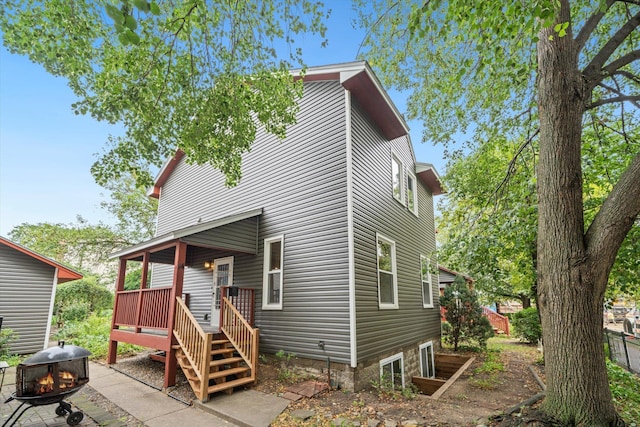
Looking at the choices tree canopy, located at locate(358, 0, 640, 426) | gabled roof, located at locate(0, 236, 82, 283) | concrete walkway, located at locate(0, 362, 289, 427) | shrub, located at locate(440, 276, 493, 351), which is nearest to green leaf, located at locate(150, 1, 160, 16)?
tree canopy, located at locate(358, 0, 640, 426)

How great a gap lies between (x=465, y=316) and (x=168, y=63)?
12470mm

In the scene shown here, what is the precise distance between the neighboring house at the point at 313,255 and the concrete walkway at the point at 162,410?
35 cm

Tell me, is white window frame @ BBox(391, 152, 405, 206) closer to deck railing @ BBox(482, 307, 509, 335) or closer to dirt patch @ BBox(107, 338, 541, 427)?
dirt patch @ BBox(107, 338, 541, 427)

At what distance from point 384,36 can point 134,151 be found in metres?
5.65

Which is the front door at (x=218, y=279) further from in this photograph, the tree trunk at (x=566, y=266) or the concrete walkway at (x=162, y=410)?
the tree trunk at (x=566, y=266)

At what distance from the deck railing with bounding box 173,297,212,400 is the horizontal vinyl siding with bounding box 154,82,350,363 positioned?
6.30ft

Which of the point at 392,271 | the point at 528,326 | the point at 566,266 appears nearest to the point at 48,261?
the point at 392,271

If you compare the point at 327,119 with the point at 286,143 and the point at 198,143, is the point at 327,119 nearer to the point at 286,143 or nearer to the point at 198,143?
the point at 286,143

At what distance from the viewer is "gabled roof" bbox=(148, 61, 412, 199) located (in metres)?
7.38

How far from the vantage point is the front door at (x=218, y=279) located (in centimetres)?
884

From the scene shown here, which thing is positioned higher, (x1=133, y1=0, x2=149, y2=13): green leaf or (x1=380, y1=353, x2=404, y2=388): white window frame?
(x1=133, y1=0, x2=149, y2=13): green leaf

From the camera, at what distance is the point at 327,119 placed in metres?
7.78

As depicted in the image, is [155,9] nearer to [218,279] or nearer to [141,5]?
[141,5]

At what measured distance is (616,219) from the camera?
3.62 m
